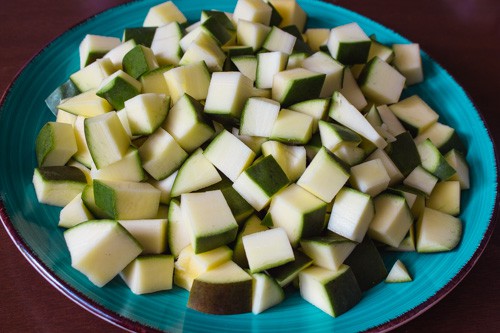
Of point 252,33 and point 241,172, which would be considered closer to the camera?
point 241,172

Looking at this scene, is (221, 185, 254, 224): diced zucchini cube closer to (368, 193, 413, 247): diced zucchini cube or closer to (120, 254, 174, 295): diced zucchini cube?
(120, 254, 174, 295): diced zucchini cube

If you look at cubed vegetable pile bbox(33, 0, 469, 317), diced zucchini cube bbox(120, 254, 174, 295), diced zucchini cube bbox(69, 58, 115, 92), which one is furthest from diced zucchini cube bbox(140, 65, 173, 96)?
diced zucchini cube bbox(120, 254, 174, 295)

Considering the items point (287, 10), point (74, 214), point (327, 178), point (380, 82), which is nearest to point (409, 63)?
point (380, 82)

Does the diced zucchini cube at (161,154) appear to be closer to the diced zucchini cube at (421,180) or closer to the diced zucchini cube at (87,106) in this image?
the diced zucchini cube at (87,106)

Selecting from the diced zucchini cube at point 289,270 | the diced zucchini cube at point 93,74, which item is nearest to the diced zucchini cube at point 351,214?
the diced zucchini cube at point 289,270

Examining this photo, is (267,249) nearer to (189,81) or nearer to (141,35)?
(189,81)

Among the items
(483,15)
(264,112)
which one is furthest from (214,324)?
(483,15)

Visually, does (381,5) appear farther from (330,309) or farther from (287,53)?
(330,309)
